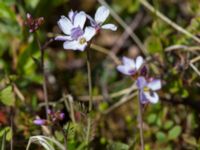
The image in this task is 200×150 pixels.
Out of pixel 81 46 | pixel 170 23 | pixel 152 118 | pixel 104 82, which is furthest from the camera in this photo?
pixel 104 82

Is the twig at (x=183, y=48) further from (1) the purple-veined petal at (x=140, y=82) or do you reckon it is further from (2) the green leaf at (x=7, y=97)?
(2) the green leaf at (x=7, y=97)

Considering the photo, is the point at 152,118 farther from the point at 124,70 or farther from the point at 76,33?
the point at 76,33

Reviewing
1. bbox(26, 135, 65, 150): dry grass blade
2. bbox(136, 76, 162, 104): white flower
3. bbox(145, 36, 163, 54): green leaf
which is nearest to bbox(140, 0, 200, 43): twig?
bbox(145, 36, 163, 54): green leaf

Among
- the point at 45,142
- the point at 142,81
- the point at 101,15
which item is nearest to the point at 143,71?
the point at 142,81

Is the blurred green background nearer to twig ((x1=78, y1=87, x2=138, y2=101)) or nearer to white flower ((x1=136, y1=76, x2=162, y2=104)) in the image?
twig ((x1=78, y1=87, x2=138, y2=101))

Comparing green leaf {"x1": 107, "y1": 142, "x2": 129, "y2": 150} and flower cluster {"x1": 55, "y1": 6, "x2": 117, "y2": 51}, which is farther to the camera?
green leaf {"x1": 107, "y1": 142, "x2": 129, "y2": 150}

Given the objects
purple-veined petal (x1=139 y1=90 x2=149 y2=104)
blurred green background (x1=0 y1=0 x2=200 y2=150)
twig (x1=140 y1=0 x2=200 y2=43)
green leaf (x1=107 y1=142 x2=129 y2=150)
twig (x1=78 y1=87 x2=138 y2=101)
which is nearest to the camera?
purple-veined petal (x1=139 y1=90 x2=149 y2=104)
